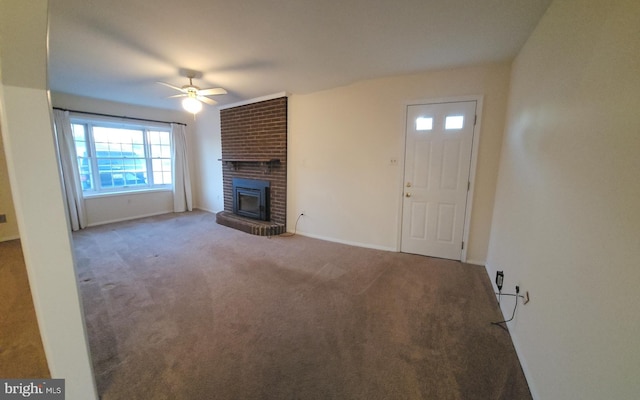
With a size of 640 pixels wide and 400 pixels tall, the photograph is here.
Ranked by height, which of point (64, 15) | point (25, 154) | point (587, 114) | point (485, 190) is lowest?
point (485, 190)

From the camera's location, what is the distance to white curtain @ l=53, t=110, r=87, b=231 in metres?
3.89

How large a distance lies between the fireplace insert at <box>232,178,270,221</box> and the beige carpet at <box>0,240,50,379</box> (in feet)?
9.36

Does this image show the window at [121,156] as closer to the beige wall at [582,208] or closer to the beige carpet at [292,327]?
the beige carpet at [292,327]

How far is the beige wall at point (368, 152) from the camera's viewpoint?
8.98ft

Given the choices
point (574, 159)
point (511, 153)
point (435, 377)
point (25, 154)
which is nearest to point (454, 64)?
point (511, 153)

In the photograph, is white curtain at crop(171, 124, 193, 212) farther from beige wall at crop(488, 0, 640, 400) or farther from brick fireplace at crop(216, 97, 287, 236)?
beige wall at crop(488, 0, 640, 400)

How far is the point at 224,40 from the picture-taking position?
2225 millimetres

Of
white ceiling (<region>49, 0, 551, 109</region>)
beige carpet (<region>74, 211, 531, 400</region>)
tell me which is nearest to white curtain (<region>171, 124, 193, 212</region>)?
white ceiling (<region>49, 0, 551, 109</region>)

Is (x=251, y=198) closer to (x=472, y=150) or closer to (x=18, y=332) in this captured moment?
(x=18, y=332)

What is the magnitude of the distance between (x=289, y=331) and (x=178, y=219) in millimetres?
4315

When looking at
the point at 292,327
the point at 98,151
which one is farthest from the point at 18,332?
the point at 98,151

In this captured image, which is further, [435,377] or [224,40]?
[224,40]

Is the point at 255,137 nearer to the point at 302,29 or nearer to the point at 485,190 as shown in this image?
the point at 302,29

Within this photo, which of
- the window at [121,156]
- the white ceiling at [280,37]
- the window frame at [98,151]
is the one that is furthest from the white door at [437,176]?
the window at [121,156]
